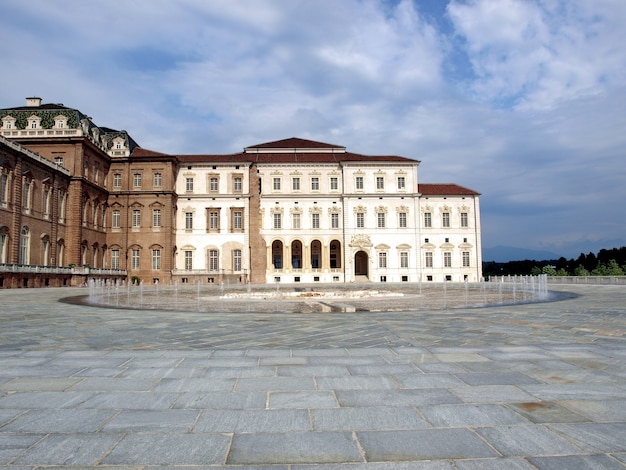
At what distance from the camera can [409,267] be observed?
50.3m

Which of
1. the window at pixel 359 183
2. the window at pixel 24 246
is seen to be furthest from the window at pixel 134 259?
the window at pixel 359 183

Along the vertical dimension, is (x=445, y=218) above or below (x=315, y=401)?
above

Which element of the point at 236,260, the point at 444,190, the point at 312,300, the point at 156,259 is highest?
the point at 444,190

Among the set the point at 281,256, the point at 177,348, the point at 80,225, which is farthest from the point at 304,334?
the point at 281,256

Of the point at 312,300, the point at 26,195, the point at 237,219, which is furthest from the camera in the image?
the point at 237,219

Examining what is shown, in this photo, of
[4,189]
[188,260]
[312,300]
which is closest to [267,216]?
[188,260]

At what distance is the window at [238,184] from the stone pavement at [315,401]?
142 feet

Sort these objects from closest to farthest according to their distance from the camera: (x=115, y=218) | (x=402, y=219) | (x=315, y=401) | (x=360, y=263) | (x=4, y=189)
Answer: (x=315, y=401) → (x=4, y=189) → (x=115, y=218) → (x=402, y=219) → (x=360, y=263)

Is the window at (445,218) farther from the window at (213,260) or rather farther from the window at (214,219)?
the window at (213,260)

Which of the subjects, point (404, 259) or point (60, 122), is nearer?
point (60, 122)

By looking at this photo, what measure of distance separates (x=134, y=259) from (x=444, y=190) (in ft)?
112

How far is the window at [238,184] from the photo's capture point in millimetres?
49906

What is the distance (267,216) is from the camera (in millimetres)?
50469

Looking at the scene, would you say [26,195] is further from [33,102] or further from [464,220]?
[464,220]
